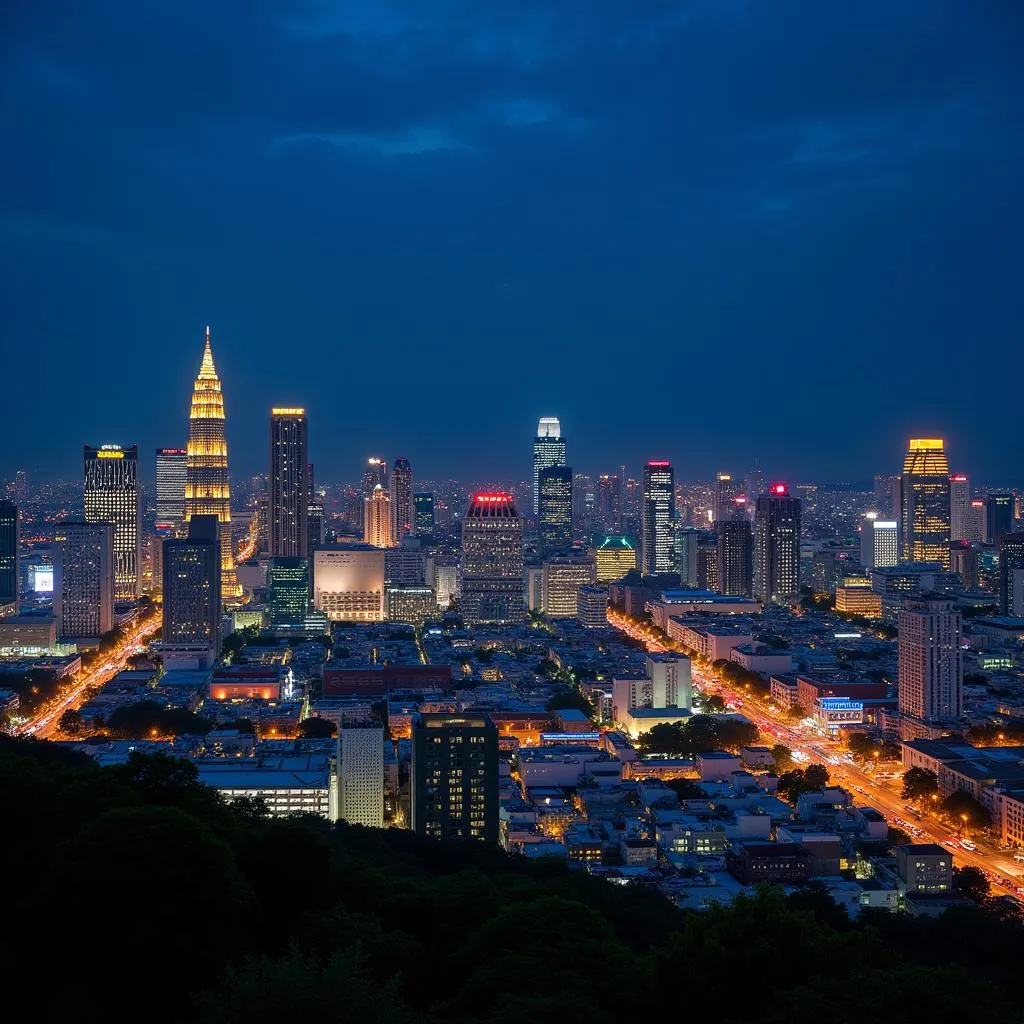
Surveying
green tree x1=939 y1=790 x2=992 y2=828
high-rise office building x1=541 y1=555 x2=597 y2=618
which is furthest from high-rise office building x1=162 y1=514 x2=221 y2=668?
green tree x1=939 y1=790 x2=992 y2=828

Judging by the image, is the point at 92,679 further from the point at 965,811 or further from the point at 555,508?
the point at 555,508

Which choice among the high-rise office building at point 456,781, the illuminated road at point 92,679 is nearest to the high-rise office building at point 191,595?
the illuminated road at point 92,679

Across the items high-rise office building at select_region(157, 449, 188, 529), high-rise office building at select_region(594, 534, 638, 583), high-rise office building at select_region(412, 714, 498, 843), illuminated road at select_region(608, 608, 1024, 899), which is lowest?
illuminated road at select_region(608, 608, 1024, 899)

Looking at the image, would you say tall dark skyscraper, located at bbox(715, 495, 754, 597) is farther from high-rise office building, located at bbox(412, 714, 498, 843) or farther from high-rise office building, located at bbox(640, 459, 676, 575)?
high-rise office building, located at bbox(412, 714, 498, 843)

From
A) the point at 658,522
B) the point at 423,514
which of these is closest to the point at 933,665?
the point at 658,522

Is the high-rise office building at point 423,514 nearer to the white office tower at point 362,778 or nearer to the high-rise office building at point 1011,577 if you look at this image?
the high-rise office building at point 1011,577

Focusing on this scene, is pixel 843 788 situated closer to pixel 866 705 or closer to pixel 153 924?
pixel 866 705

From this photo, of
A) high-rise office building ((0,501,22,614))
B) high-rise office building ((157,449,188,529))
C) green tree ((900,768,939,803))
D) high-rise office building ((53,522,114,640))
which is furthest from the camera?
high-rise office building ((157,449,188,529))
